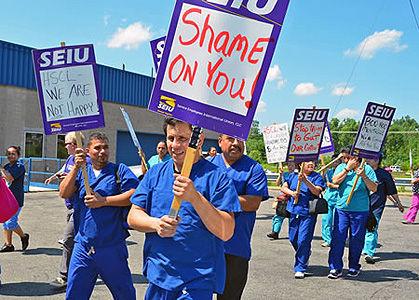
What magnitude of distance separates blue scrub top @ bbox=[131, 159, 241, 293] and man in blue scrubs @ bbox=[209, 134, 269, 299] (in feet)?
3.72

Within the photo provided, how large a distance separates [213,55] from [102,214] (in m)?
2.07

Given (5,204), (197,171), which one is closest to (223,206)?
(197,171)

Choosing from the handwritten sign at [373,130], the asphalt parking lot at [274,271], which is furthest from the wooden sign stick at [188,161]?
the handwritten sign at [373,130]

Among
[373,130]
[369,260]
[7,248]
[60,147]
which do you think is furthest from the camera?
[60,147]

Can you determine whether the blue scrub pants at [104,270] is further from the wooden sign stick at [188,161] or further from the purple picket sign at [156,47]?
the purple picket sign at [156,47]

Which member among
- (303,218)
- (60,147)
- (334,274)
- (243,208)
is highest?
(243,208)

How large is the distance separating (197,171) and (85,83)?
2.33 metres

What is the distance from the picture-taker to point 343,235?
6.41 metres

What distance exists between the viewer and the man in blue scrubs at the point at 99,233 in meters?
3.75

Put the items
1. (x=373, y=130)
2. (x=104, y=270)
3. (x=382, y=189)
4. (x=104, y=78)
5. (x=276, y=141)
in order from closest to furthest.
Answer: (x=104, y=270) → (x=373, y=130) → (x=382, y=189) → (x=276, y=141) → (x=104, y=78)

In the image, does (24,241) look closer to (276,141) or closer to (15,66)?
(276,141)

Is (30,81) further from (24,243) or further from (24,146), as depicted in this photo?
(24,243)

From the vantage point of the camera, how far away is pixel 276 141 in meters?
11.4

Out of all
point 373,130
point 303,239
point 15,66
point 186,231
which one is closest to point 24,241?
point 303,239
